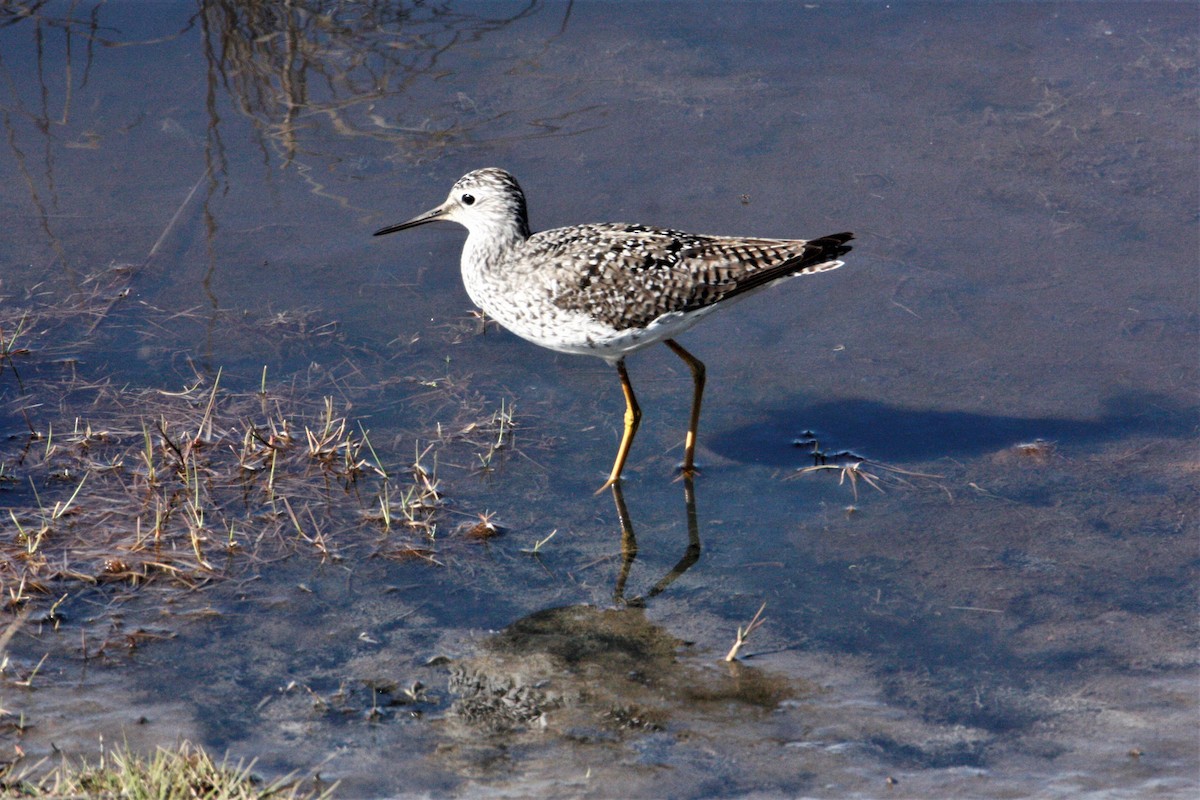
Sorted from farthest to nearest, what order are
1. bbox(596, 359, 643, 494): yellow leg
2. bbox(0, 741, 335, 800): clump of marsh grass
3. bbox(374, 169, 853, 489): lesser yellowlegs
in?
bbox(596, 359, 643, 494): yellow leg, bbox(374, 169, 853, 489): lesser yellowlegs, bbox(0, 741, 335, 800): clump of marsh grass

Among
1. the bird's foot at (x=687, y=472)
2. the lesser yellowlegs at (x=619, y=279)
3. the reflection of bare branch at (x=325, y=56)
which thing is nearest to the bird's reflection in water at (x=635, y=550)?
the bird's foot at (x=687, y=472)

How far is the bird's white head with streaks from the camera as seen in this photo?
21.6ft

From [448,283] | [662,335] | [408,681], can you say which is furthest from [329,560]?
[448,283]

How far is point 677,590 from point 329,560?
1.53m

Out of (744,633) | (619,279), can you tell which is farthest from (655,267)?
(744,633)

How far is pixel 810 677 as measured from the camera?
5.01 metres

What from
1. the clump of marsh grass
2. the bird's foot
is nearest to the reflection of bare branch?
the bird's foot

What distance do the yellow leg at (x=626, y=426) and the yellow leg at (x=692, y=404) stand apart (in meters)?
0.27

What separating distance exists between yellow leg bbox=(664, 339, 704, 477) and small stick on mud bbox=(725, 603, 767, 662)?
45.2 inches

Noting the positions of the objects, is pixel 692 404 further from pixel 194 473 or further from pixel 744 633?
pixel 194 473

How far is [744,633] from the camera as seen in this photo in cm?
514

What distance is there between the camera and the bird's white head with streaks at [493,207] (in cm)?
657

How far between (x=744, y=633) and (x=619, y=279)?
6.28 ft

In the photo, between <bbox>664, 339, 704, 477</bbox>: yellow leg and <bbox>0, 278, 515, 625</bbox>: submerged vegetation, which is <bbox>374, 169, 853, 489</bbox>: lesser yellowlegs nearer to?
<bbox>664, 339, 704, 477</bbox>: yellow leg
